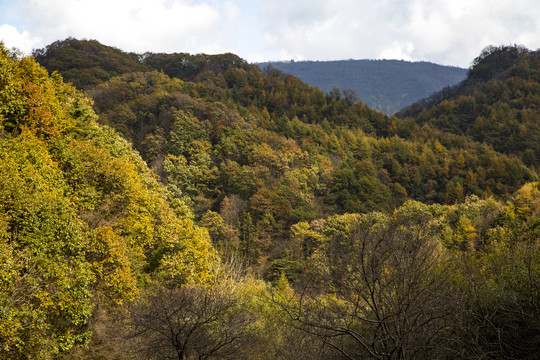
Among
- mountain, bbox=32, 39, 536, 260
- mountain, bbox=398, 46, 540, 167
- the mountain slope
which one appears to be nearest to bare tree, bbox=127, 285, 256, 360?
the mountain slope

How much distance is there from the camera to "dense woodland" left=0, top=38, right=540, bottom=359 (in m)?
7.44

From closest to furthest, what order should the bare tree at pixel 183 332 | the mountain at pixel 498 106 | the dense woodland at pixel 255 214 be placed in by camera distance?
1. the dense woodland at pixel 255 214
2. the bare tree at pixel 183 332
3. the mountain at pixel 498 106

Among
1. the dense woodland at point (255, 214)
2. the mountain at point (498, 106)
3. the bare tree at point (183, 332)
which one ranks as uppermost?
the mountain at point (498, 106)

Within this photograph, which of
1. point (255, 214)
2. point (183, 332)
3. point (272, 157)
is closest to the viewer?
point (183, 332)

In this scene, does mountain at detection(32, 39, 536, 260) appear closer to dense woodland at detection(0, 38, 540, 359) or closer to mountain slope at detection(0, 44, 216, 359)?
dense woodland at detection(0, 38, 540, 359)

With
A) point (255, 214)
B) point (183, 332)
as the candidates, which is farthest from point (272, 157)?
point (183, 332)

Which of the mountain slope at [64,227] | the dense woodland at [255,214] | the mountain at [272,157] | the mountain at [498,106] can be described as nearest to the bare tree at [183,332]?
the dense woodland at [255,214]

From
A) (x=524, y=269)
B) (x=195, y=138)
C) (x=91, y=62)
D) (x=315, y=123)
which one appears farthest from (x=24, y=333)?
(x=91, y=62)

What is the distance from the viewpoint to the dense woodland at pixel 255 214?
7.44 metres

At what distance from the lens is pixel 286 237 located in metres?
41.9

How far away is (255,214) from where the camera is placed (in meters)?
43.4

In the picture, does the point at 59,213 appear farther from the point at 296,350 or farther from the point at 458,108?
the point at 458,108

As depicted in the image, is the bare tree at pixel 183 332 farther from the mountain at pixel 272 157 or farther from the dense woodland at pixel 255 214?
the mountain at pixel 272 157

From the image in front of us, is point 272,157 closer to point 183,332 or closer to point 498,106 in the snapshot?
point 183,332
